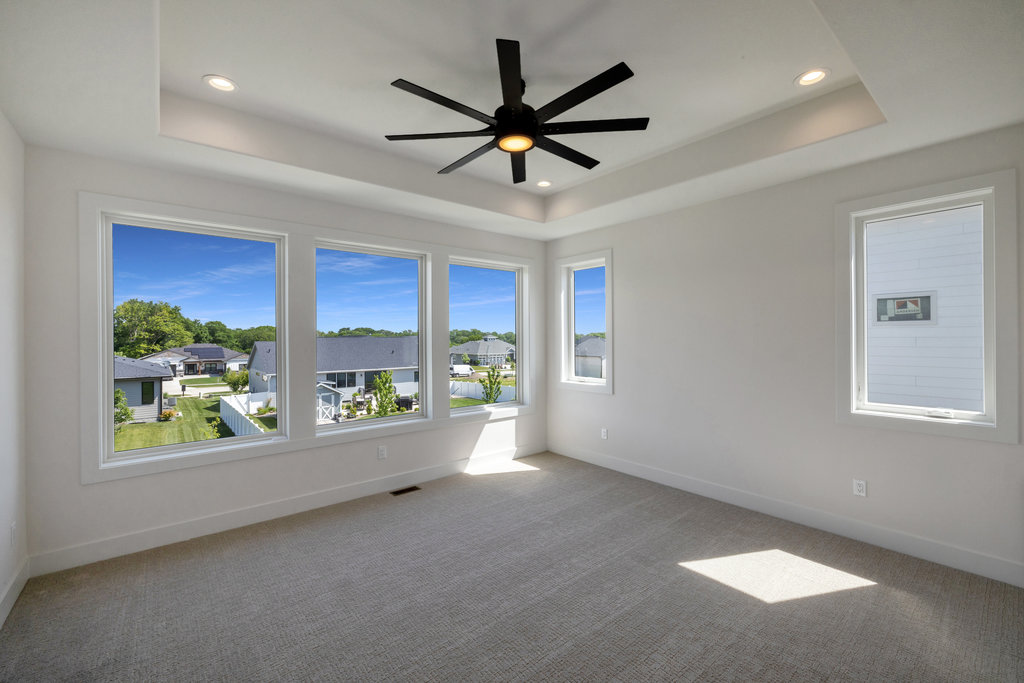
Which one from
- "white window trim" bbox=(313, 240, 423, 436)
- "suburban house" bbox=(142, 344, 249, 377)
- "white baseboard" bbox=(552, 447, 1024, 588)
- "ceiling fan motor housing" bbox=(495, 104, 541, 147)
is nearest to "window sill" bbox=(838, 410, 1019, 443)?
"white baseboard" bbox=(552, 447, 1024, 588)

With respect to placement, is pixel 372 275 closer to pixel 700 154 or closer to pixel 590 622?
pixel 700 154

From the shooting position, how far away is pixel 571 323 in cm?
545

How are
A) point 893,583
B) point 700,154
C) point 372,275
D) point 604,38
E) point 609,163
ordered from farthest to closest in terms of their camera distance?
point 372,275, point 609,163, point 700,154, point 893,583, point 604,38

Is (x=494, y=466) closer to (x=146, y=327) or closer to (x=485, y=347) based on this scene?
(x=485, y=347)

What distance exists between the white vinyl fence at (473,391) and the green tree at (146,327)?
95.1 inches

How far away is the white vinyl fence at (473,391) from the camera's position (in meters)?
4.95

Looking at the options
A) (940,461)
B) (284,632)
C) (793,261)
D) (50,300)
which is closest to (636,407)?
(793,261)

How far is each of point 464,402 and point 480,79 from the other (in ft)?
10.8

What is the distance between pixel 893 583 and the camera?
8.61 ft

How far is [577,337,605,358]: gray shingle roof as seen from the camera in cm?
507

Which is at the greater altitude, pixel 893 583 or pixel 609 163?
pixel 609 163

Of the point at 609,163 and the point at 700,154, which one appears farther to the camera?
the point at 609,163

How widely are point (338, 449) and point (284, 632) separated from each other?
6.04 ft

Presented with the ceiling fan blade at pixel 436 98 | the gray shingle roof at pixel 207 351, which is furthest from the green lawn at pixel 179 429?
the ceiling fan blade at pixel 436 98
